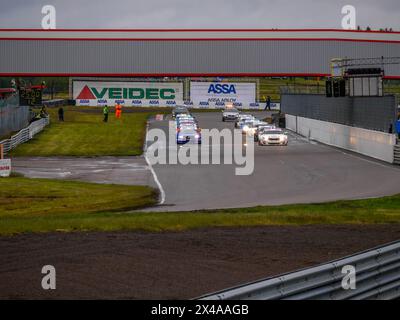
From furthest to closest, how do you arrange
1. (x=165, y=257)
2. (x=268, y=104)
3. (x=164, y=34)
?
(x=268, y=104)
(x=164, y=34)
(x=165, y=257)

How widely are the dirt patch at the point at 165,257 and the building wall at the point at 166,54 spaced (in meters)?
67.7

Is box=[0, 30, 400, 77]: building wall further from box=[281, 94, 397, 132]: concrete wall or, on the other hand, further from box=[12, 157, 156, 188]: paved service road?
box=[12, 157, 156, 188]: paved service road

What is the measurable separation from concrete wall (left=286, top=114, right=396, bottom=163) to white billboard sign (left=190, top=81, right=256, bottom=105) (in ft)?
101

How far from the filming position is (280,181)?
32500 mm

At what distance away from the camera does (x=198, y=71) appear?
86.1 metres

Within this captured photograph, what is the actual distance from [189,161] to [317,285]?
32656 mm

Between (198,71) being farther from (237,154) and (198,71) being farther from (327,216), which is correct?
(327,216)

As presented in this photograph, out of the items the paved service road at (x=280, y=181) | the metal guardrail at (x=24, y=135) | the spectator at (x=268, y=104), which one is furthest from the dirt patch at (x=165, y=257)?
the spectator at (x=268, y=104)

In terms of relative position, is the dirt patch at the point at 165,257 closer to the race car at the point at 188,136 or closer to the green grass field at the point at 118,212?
the green grass field at the point at 118,212

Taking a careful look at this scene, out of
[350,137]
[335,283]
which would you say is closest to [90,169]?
[350,137]

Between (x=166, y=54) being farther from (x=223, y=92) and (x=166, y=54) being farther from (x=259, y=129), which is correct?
(x=259, y=129)

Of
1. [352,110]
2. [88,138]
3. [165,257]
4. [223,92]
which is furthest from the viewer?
[223,92]

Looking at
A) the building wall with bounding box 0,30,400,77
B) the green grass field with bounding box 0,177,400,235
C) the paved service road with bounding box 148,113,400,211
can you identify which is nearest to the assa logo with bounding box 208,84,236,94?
the building wall with bounding box 0,30,400,77

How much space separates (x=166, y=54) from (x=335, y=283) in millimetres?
75776
